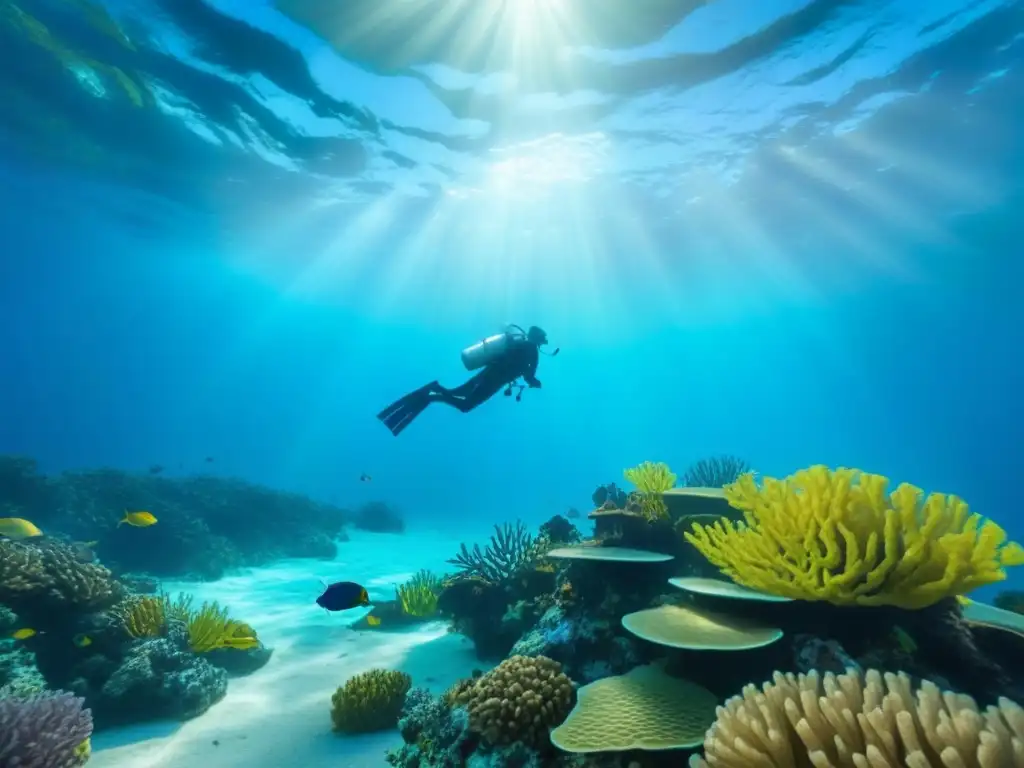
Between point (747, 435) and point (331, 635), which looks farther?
point (747, 435)

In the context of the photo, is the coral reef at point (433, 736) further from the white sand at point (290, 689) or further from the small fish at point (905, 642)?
the small fish at point (905, 642)

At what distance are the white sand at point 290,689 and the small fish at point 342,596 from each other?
5.15 ft

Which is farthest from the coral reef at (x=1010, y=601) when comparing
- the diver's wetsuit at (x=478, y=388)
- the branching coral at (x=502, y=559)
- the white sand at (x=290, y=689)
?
the diver's wetsuit at (x=478, y=388)

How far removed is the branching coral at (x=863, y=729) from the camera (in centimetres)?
150

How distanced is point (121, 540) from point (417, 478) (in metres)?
86.6

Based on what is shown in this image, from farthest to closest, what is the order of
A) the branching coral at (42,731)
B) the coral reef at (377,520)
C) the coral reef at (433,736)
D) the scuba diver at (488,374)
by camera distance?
the coral reef at (377,520)
the scuba diver at (488,374)
the branching coral at (42,731)
the coral reef at (433,736)

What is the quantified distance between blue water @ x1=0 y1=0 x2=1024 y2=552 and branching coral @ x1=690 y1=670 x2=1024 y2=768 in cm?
1730

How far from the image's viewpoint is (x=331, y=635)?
9.28m

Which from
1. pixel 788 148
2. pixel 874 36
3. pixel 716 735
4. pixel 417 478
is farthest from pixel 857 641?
pixel 417 478

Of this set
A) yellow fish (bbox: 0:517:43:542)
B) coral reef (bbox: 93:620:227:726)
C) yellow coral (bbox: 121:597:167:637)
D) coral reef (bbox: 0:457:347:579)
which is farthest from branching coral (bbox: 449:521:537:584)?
coral reef (bbox: 0:457:347:579)

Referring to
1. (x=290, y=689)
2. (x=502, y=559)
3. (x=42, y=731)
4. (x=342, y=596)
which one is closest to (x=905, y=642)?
(x=342, y=596)

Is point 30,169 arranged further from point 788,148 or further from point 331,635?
point 788,148

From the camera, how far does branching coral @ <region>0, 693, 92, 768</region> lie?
4.07 m

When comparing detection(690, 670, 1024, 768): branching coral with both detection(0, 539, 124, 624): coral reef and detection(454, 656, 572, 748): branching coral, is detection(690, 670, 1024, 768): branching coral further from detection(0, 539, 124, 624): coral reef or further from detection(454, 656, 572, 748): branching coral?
detection(0, 539, 124, 624): coral reef
